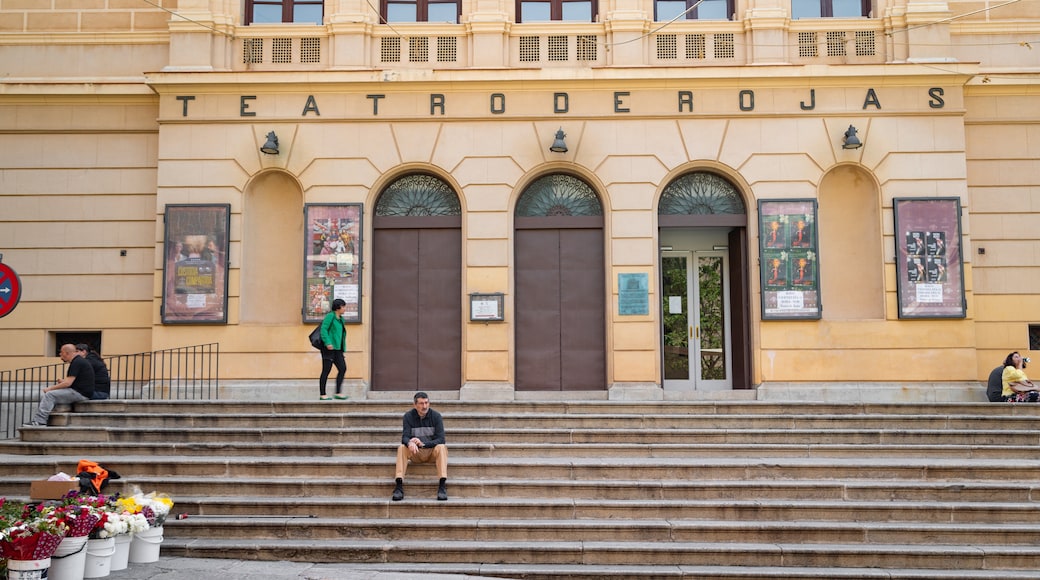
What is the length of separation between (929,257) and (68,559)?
15039 millimetres

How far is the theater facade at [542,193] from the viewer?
55.0ft

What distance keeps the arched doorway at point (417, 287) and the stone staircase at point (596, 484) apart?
10.8 ft

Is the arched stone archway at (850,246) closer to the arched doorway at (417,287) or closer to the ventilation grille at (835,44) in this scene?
the ventilation grille at (835,44)

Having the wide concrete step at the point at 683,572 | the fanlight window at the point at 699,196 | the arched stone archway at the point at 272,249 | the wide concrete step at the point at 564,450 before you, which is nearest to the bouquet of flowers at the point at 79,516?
the wide concrete step at the point at 683,572

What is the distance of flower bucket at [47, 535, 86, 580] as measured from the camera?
8625 millimetres

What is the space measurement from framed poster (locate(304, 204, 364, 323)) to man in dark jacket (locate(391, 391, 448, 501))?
560cm

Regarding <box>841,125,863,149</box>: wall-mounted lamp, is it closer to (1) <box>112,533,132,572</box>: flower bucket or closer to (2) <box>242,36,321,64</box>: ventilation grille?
(2) <box>242,36,321,64</box>: ventilation grille

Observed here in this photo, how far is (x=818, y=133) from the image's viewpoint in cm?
1703

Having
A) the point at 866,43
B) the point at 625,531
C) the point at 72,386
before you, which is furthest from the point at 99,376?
the point at 866,43

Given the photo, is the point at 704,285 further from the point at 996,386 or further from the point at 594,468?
the point at 594,468

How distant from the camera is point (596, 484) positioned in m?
11.3

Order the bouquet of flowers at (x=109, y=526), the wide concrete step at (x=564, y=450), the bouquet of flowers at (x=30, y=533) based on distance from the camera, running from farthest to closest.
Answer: the wide concrete step at (x=564, y=450), the bouquet of flowers at (x=109, y=526), the bouquet of flowers at (x=30, y=533)

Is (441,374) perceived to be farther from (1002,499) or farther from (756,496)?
(1002,499)

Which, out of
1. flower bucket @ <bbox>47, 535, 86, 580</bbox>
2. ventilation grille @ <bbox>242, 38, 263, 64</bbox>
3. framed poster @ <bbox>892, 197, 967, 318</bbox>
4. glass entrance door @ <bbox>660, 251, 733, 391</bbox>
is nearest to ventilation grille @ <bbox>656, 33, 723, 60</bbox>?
glass entrance door @ <bbox>660, 251, 733, 391</bbox>
